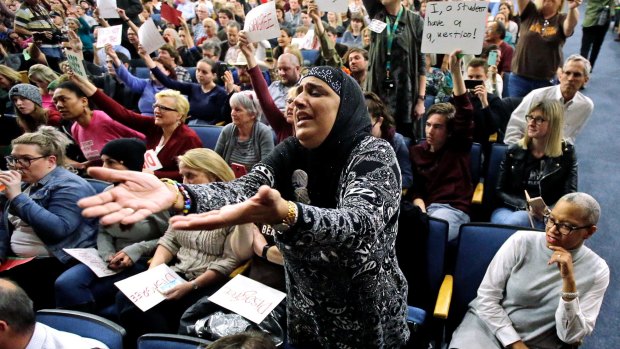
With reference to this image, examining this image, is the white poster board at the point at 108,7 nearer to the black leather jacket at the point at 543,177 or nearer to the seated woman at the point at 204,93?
the seated woman at the point at 204,93

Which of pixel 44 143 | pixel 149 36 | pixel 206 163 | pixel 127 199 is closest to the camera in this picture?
pixel 127 199

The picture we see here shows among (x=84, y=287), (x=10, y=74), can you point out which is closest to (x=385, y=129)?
(x=84, y=287)

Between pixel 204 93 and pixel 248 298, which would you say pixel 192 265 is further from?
pixel 204 93

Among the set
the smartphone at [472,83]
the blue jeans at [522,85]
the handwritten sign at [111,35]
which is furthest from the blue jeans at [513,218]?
the handwritten sign at [111,35]

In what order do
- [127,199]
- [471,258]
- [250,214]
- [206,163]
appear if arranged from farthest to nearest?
[206,163] → [471,258] → [127,199] → [250,214]

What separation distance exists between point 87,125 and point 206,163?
1.62m

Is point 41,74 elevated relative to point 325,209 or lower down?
lower down

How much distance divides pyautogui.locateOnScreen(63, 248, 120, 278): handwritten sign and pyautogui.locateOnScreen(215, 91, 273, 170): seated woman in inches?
41.4

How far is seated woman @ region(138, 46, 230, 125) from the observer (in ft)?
12.8

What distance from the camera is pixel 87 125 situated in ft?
10.5

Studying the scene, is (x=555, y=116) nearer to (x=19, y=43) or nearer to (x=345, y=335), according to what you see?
(x=345, y=335)

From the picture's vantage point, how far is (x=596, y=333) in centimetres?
221

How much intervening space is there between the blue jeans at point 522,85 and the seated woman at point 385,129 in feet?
5.30

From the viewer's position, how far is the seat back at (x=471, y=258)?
191 centimetres
